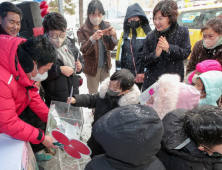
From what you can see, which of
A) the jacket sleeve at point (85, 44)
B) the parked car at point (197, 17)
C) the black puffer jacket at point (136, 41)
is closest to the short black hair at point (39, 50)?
the jacket sleeve at point (85, 44)

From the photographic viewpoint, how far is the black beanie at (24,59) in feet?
3.84

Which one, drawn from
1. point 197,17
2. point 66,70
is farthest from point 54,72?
point 197,17

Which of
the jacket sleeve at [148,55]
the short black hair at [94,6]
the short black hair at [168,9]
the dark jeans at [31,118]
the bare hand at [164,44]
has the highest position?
the short black hair at [94,6]

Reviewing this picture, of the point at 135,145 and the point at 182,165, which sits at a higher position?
the point at 135,145

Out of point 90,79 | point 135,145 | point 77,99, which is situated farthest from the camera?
point 90,79

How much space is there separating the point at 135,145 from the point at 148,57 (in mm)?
1516

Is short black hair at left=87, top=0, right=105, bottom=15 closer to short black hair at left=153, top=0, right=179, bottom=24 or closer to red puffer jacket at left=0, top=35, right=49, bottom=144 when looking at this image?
short black hair at left=153, top=0, right=179, bottom=24

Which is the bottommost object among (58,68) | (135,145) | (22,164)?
(22,164)

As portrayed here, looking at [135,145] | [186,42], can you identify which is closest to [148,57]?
[186,42]

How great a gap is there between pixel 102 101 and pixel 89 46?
1.09m

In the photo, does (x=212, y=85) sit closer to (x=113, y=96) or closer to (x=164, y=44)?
(x=164, y=44)

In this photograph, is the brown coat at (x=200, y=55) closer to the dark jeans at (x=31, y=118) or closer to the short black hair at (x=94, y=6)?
the short black hair at (x=94, y=6)

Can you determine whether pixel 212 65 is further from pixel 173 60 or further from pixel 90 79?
pixel 90 79

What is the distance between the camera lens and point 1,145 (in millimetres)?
1130
